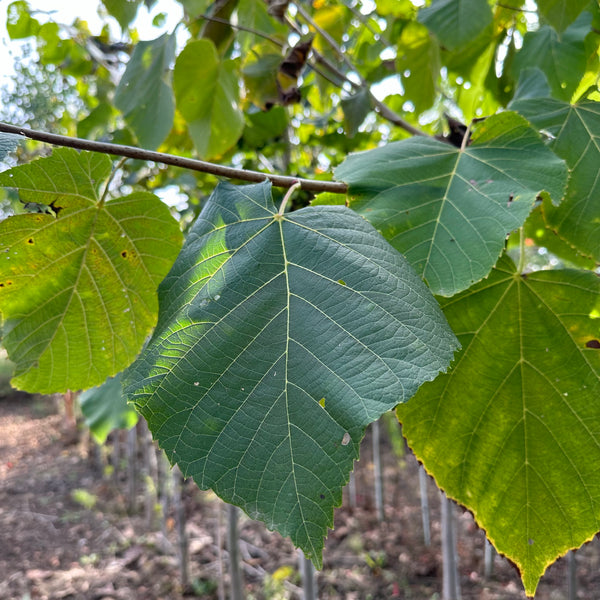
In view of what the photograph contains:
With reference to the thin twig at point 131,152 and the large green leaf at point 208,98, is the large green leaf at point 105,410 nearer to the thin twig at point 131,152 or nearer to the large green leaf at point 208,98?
the large green leaf at point 208,98

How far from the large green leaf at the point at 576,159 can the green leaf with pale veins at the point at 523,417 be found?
6 centimetres

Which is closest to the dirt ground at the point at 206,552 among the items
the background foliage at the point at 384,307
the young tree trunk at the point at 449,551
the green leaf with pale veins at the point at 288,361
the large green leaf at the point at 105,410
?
the young tree trunk at the point at 449,551

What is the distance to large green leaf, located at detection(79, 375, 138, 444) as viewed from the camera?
1.26m

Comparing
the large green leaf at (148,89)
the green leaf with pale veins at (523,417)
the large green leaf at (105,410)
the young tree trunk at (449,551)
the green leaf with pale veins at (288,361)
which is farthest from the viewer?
the young tree trunk at (449,551)

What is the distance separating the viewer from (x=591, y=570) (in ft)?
9.72

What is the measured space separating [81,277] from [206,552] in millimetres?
3380

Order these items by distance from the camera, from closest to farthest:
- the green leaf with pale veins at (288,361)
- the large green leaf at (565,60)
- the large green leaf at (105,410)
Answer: the green leaf with pale veins at (288,361), the large green leaf at (565,60), the large green leaf at (105,410)

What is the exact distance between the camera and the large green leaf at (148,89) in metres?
0.93

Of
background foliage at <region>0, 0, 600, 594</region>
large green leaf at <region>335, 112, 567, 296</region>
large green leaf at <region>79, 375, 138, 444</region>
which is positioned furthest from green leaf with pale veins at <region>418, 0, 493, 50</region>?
large green leaf at <region>79, 375, 138, 444</region>

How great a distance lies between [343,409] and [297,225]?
18cm

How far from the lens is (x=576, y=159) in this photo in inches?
22.5

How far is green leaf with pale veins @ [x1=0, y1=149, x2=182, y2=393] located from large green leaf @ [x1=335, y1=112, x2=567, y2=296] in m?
0.24

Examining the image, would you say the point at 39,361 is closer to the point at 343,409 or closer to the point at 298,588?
the point at 343,409

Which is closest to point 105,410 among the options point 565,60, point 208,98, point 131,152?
point 208,98
